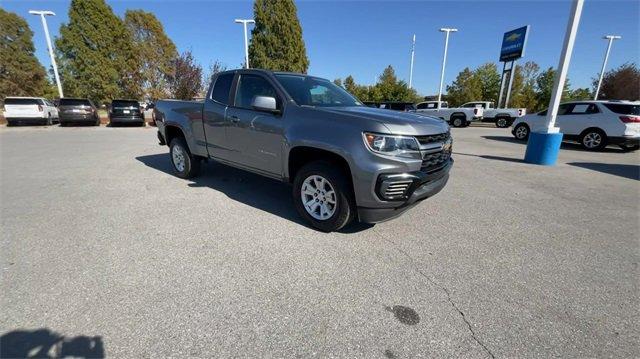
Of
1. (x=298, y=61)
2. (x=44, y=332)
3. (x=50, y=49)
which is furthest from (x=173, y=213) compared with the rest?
(x=298, y=61)

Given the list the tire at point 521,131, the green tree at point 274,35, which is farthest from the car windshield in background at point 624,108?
the green tree at point 274,35

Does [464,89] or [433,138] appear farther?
[464,89]

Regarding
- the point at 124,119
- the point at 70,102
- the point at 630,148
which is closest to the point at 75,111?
the point at 70,102

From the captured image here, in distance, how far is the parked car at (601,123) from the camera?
9.67m

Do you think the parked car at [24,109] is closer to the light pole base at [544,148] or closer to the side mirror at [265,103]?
the side mirror at [265,103]

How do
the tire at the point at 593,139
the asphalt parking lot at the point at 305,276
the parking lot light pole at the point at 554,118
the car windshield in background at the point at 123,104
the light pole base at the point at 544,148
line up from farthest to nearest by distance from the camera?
the car windshield in background at the point at 123,104
the tire at the point at 593,139
the light pole base at the point at 544,148
the parking lot light pole at the point at 554,118
the asphalt parking lot at the point at 305,276

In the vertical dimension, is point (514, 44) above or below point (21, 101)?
above

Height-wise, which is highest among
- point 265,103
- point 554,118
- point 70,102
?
point 265,103

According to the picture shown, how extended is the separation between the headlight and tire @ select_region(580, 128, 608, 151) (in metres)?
11.3

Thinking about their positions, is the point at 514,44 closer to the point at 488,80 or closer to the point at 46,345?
the point at 488,80

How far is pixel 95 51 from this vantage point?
29.0m

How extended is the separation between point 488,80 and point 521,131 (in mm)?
37795

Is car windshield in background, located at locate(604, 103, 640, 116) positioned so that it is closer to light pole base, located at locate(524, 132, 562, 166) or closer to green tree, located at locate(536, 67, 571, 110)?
light pole base, located at locate(524, 132, 562, 166)

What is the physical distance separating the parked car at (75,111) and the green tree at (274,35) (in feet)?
53.2
